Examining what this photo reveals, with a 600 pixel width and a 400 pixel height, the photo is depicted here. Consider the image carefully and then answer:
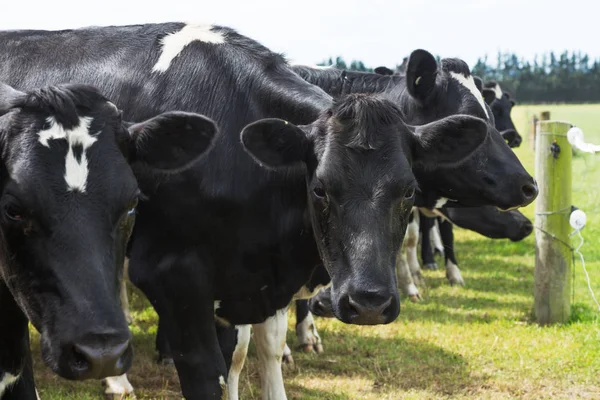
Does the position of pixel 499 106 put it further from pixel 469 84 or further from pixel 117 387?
pixel 117 387

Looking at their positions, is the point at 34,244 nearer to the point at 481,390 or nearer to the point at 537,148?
the point at 481,390

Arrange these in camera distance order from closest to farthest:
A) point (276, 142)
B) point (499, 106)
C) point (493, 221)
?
point (276, 142), point (493, 221), point (499, 106)

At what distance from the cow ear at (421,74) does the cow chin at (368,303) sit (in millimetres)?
2869

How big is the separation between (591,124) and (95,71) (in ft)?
106

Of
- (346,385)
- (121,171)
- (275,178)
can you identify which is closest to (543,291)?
(346,385)

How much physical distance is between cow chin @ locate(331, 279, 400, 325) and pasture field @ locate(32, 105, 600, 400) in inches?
87.9

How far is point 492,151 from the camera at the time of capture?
623 centimetres

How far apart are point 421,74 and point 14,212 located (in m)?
4.08

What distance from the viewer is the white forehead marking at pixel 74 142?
10.5 feet

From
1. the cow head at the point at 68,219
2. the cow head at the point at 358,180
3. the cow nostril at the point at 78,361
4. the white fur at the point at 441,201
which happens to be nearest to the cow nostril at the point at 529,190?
the white fur at the point at 441,201

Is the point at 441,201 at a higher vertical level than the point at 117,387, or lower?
higher

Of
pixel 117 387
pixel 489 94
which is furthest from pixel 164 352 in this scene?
pixel 489 94

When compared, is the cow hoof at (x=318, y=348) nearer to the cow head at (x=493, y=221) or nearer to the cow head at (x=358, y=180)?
the cow head at (x=493, y=221)

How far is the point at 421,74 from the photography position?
6.56m
